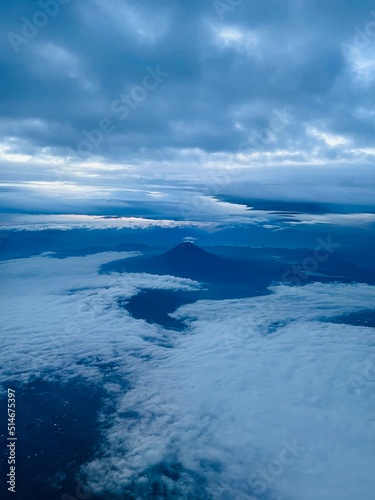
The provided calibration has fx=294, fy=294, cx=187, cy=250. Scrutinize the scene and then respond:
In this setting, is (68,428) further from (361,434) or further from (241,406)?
(361,434)

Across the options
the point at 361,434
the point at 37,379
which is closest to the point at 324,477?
the point at 361,434

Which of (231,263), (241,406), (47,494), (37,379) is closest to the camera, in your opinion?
(47,494)

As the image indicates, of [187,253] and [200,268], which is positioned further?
[187,253]

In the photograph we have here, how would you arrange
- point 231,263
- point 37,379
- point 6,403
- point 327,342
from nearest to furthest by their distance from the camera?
point 6,403 < point 37,379 < point 327,342 < point 231,263

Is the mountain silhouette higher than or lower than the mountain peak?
lower

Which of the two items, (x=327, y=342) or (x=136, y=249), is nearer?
(x=327, y=342)

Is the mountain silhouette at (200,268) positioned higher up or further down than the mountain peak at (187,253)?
further down

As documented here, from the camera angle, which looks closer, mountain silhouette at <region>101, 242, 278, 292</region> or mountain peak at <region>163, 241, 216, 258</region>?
mountain silhouette at <region>101, 242, 278, 292</region>

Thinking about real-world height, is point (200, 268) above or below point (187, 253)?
below

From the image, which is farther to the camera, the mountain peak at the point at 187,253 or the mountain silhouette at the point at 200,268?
the mountain peak at the point at 187,253

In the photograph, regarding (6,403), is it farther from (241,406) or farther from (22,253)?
(22,253)
